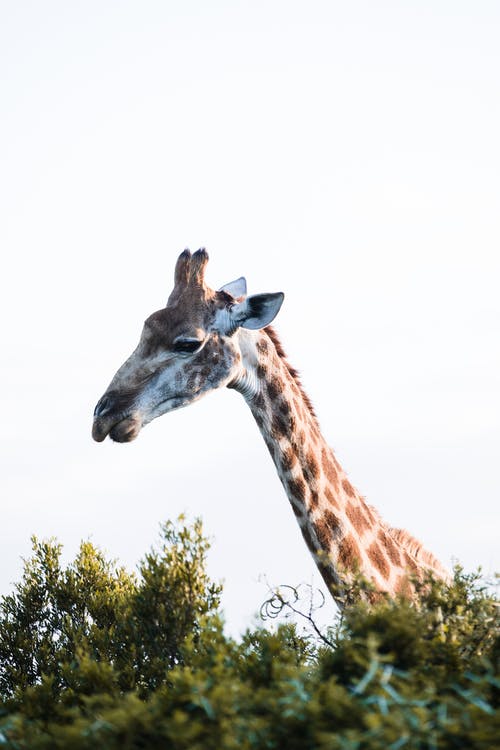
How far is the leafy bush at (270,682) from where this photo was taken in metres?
4.03

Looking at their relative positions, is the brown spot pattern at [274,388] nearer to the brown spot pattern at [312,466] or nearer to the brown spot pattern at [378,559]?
the brown spot pattern at [312,466]

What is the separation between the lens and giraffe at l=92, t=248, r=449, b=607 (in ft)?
30.2

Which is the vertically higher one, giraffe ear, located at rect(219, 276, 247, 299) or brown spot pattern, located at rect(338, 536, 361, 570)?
giraffe ear, located at rect(219, 276, 247, 299)

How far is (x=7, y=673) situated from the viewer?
33.0 ft

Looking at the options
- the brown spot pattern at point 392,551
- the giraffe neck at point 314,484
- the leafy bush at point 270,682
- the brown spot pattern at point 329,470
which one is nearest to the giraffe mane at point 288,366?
the giraffe neck at point 314,484

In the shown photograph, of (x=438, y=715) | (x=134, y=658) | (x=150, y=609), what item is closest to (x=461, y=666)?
(x=438, y=715)

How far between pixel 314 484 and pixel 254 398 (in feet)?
3.64

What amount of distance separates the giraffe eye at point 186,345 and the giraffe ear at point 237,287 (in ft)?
4.84

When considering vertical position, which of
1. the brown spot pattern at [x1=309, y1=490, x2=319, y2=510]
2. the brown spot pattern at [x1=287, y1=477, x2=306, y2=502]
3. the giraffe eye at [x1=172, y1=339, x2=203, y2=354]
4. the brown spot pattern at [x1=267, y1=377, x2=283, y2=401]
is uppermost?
the giraffe eye at [x1=172, y1=339, x2=203, y2=354]

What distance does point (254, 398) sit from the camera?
966 centimetres

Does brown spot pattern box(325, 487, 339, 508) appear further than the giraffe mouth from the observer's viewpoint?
No

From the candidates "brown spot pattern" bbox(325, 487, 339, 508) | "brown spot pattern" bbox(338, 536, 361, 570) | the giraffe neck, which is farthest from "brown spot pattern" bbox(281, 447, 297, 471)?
"brown spot pattern" bbox(338, 536, 361, 570)

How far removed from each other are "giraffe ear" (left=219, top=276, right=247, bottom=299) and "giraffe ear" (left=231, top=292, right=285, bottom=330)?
1.15 meters

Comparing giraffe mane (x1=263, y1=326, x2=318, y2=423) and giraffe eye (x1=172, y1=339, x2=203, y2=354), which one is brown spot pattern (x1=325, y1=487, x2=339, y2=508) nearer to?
giraffe mane (x1=263, y1=326, x2=318, y2=423)
